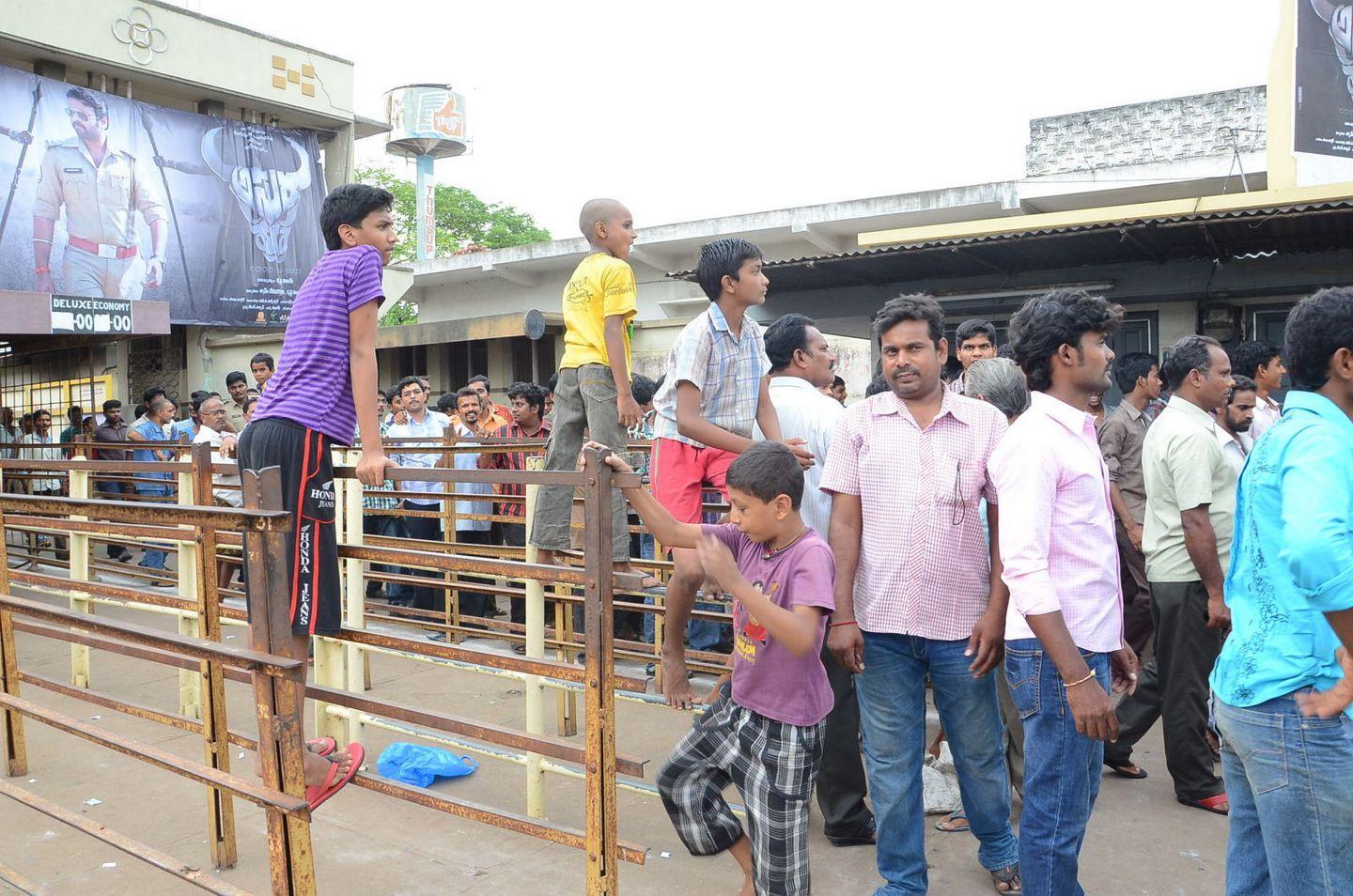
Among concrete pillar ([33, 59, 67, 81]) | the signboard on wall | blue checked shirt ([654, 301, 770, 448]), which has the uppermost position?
concrete pillar ([33, 59, 67, 81])

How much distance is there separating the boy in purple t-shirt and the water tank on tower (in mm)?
34625

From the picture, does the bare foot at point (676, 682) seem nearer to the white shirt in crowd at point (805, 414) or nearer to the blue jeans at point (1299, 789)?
the white shirt in crowd at point (805, 414)

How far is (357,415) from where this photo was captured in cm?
333

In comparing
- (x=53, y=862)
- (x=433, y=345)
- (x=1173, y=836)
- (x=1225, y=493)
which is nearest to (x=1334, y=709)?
(x=1173, y=836)

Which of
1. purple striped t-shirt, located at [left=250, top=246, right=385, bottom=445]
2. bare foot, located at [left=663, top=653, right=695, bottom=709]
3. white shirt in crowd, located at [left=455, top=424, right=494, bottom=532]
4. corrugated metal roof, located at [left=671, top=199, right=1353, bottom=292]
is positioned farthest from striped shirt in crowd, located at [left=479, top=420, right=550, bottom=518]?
bare foot, located at [left=663, top=653, right=695, bottom=709]

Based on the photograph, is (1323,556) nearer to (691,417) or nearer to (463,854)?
(691,417)

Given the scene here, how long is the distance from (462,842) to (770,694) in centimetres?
165

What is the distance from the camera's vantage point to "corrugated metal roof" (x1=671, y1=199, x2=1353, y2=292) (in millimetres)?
7605

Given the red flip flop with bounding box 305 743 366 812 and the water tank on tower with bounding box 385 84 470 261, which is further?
the water tank on tower with bounding box 385 84 470 261

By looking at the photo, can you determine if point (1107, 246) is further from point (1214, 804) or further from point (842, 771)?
point (842, 771)

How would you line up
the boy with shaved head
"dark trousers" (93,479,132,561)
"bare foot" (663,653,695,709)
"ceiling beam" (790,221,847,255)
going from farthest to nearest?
"ceiling beam" (790,221,847,255), "dark trousers" (93,479,132,561), the boy with shaved head, "bare foot" (663,653,695,709)

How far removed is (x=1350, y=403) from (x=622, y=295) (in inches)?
113

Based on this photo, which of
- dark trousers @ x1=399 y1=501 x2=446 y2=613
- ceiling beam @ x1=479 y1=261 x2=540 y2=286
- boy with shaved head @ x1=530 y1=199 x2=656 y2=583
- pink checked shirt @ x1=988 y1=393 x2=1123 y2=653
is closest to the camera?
pink checked shirt @ x1=988 y1=393 x2=1123 y2=653

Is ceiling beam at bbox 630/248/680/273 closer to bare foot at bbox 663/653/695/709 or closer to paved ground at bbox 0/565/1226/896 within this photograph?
paved ground at bbox 0/565/1226/896
